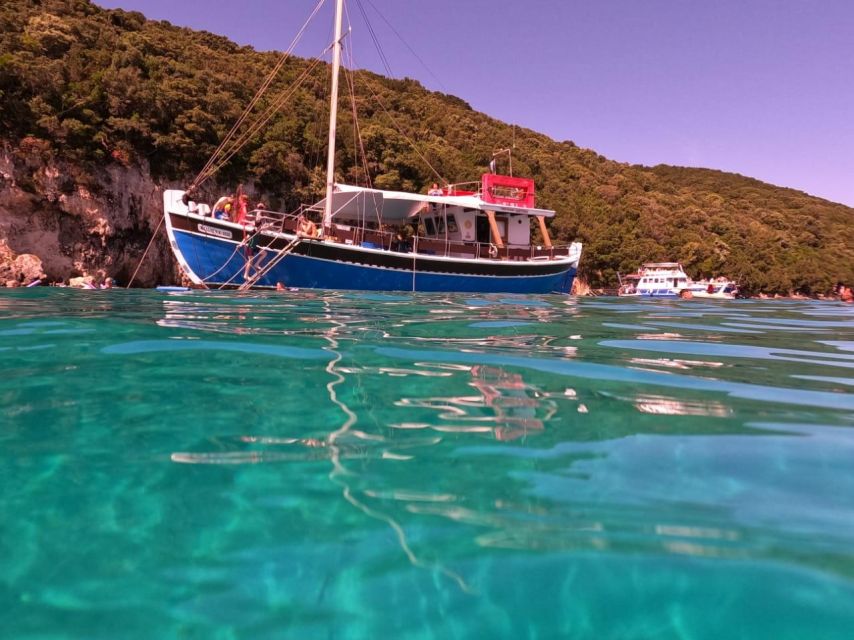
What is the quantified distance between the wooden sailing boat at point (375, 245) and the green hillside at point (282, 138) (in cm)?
628

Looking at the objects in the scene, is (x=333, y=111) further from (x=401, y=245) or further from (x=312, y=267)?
(x=312, y=267)

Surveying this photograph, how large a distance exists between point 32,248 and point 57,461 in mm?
25281

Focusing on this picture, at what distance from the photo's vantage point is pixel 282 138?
27047 millimetres

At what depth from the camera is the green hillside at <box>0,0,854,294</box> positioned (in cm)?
2194

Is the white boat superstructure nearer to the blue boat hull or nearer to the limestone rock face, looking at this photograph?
the blue boat hull

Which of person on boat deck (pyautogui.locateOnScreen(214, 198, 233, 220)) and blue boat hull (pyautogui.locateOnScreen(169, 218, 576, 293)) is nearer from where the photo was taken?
blue boat hull (pyautogui.locateOnScreen(169, 218, 576, 293))

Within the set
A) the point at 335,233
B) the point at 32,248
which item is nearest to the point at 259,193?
the point at 32,248

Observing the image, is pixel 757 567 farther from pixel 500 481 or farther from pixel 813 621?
pixel 500 481

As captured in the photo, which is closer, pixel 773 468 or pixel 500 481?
pixel 500 481

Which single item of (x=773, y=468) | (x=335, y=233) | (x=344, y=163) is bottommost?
(x=773, y=468)

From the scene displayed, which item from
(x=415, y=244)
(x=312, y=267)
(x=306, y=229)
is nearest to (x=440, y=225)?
(x=415, y=244)

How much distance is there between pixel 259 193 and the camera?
2656cm

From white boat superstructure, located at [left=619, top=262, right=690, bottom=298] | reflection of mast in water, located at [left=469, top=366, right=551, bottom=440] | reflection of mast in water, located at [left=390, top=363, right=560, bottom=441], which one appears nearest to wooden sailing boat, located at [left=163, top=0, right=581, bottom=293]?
reflection of mast in water, located at [left=469, top=366, right=551, bottom=440]

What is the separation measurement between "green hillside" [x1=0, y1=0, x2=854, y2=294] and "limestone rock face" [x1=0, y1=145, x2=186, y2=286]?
45cm
